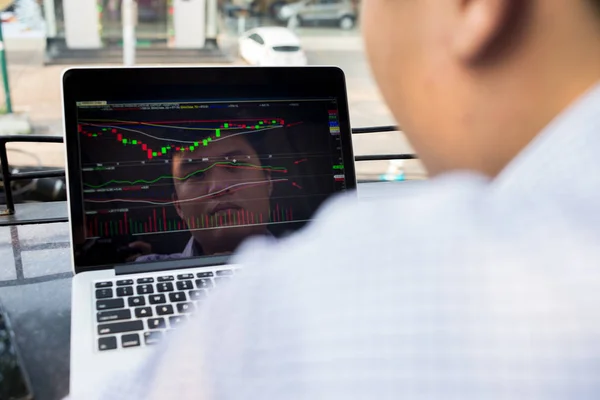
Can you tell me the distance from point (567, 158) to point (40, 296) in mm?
569

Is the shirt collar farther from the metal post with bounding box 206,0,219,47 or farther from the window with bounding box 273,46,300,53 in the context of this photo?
the metal post with bounding box 206,0,219,47

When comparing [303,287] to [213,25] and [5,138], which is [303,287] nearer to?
[5,138]

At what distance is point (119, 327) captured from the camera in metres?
0.51

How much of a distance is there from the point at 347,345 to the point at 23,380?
0.38 meters

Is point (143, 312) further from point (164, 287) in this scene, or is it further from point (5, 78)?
point (5, 78)

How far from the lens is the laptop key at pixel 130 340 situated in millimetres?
494

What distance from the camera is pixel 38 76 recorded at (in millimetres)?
3180

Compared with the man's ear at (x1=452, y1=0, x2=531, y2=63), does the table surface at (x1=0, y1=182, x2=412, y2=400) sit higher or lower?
lower

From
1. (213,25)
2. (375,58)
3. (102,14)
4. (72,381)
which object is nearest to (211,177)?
(72,381)

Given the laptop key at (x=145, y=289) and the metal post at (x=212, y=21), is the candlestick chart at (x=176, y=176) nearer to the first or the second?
the laptop key at (x=145, y=289)

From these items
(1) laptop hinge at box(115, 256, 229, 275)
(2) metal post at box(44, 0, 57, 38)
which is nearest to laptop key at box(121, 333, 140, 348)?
(1) laptop hinge at box(115, 256, 229, 275)

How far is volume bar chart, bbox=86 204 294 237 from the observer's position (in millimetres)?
587

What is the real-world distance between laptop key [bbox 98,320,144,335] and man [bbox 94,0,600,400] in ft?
0.97

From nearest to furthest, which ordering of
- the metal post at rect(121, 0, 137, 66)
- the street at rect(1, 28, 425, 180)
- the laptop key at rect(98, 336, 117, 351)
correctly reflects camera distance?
the laptop key at rect(98, 336, 117, 351) → the street at rect(1, 28, 425, 180) → the metal post at rect(121, 0, 137, 66)
